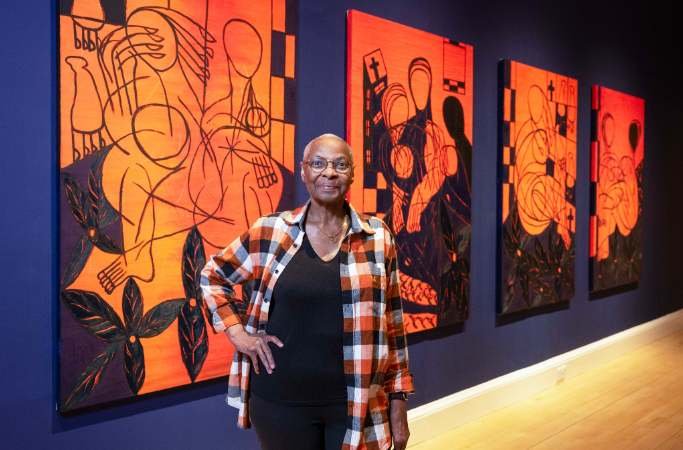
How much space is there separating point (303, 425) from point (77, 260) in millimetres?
1040

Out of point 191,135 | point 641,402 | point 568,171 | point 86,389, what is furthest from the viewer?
point 568,171

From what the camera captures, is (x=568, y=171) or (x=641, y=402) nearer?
(x=641, y=402)

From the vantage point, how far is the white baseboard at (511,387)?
324 cm

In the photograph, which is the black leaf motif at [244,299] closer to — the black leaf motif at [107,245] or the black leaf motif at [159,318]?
the black leaf motif at [159,318]

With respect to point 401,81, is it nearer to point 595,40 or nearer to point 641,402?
point 595,40

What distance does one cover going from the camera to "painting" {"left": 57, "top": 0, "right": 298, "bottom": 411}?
1929 mm

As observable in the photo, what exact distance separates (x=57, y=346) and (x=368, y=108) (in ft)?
5.94

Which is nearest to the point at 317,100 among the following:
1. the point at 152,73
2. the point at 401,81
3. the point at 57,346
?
the point at 401,81

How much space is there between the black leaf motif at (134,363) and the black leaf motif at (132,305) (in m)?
0.05

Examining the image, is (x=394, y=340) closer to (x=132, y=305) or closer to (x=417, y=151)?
(x=132, y=305)

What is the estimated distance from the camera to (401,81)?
3029mm

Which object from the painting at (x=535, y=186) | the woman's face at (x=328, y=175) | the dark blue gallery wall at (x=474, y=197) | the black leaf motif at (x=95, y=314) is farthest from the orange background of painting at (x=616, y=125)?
the black leaf motif at (x=95, y=314)

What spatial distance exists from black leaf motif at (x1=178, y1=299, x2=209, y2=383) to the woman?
24.3 inches

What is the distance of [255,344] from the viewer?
5.01 feet
